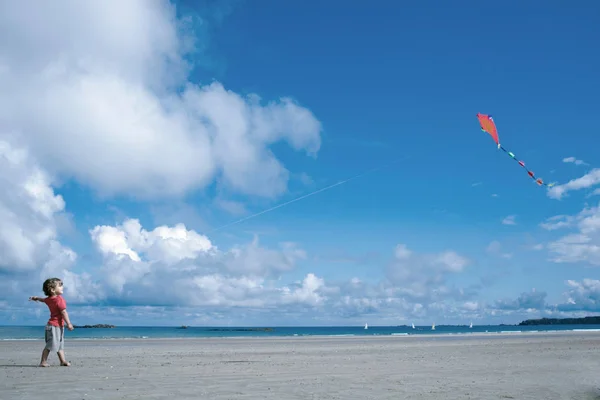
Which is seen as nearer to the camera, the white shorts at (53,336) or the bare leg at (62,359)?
the white shorts at (53,336)

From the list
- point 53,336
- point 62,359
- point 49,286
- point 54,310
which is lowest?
point 62,359

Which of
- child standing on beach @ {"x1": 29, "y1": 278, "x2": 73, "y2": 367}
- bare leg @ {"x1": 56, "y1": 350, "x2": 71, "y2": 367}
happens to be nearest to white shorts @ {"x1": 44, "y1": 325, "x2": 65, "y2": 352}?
child standing on beach @ {"x1": 29, "y1": 278, "x2": 73, "y2": 367}

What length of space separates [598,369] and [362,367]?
27.4ft

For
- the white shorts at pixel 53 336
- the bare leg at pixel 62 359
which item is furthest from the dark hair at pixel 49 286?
the bare leg at pixel 62 359

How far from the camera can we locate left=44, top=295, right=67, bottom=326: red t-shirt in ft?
46.0

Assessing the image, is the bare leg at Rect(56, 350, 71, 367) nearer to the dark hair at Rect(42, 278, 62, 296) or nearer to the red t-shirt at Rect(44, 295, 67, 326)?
the red t-shirt at Rect(44, 295, 67, 326)

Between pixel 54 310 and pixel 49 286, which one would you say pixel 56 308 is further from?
pixel 49 286

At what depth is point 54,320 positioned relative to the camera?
14.2 meters

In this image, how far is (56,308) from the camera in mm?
14062

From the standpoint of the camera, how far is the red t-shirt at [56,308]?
14.0m

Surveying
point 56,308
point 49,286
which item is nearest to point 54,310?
point 56,308

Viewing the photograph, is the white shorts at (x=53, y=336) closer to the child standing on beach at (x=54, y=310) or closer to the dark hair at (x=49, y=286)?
the child standing on beach at (x=54, y=310)

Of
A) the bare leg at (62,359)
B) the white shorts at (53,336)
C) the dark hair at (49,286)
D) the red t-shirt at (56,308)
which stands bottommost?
the bare leg at (62,359)

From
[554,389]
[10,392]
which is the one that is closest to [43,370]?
[10,392]
